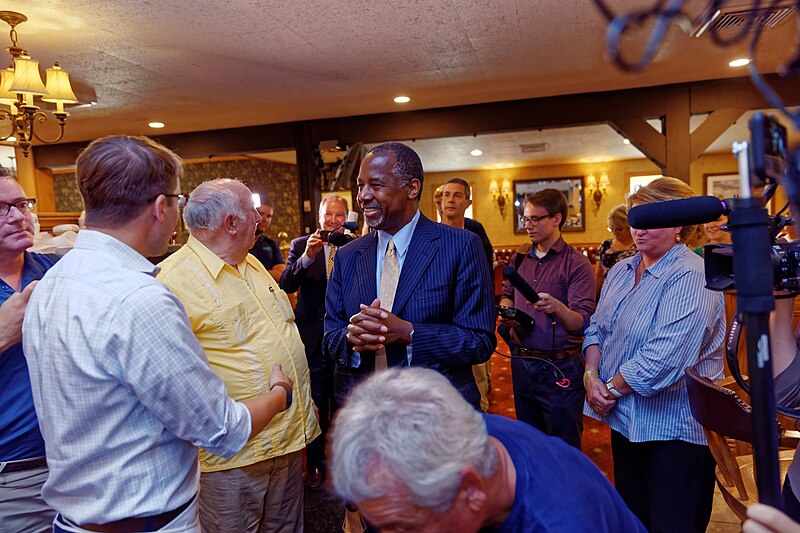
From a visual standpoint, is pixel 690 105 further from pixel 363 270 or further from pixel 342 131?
pixel 363 270

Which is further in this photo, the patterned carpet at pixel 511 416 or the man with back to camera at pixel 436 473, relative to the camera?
the patterned carpet at pixel 511 416

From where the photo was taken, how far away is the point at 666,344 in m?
1.65

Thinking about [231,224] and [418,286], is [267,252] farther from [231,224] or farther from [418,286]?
[418,286]

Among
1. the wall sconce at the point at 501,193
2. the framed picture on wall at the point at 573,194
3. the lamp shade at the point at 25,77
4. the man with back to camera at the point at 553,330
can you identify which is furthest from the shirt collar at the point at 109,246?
the wall sconce at the point at 501,193

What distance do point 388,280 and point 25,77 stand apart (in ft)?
10.3

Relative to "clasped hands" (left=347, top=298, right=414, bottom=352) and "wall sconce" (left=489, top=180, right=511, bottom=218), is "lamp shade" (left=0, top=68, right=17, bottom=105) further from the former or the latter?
"wall sconce" (left=489, top=180, right=511, bottom=218)

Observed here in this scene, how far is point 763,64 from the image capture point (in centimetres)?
477

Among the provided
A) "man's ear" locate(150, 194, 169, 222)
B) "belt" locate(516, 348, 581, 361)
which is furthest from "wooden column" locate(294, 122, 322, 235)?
"man's ear" locate(150, 194, 169, 222)

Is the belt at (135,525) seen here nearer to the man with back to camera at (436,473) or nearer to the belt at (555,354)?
the man with back to camera at (436,473)

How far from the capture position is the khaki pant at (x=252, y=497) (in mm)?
1681

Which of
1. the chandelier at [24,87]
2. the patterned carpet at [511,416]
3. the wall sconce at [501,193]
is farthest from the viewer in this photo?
the wall sconce at [501,193]

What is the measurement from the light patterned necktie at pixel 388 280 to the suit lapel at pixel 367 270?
0.03 m

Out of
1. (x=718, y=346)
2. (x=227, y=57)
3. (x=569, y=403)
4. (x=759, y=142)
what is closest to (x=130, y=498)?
(x=759, y=142)

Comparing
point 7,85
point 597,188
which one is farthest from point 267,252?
point 597,188
